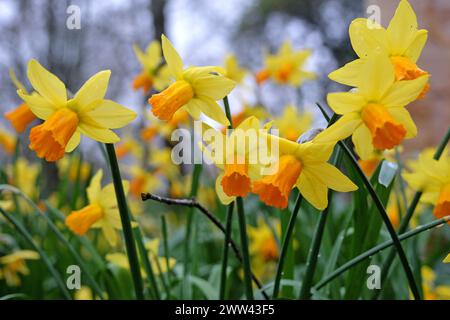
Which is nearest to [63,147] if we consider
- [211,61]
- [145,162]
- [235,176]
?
[235,176]

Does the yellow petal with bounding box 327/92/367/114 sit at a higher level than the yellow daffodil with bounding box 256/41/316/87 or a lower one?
lower

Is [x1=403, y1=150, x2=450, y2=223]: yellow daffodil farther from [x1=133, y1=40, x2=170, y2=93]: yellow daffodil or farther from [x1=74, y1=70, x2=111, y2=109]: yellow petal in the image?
[x1=133, y1=40, x2=170, y2=93]: yellow daffodil

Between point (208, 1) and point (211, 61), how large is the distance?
1.21 m

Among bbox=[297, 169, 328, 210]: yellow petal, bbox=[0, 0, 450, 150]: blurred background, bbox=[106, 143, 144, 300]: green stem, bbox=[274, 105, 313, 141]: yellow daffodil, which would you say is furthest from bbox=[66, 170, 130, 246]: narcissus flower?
bbox=[0, 0, 450, 150]: blurred background

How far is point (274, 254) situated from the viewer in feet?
5.70

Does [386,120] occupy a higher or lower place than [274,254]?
higher

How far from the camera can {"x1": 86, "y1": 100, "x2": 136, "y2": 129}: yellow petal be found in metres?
0.72

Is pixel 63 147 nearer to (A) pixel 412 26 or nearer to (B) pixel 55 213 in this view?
(A) pixel 412 26

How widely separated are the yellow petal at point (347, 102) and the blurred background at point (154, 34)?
16.6 feet

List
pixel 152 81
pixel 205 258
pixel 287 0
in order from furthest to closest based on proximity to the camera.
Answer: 1. pixel 287 0
2. pixel 205 258
3. pixel 152 81

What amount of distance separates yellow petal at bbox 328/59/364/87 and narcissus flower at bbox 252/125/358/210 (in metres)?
0.09

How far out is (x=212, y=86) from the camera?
76cm

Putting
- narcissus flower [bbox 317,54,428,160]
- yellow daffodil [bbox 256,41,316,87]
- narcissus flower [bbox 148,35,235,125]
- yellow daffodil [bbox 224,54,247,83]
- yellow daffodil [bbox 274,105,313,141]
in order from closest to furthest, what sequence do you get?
narcissus flower [bbox 317,54,428,160], narcissus flower [bbox 148,35,235,125], yellow daffodil [bbox 274,105,313,141], yellow daffodil [bbox 224,54,247,83], yellow daffodil [bbox 256,41,316,87]

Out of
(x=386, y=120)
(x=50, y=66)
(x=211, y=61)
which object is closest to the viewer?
(x=386, y=120)
